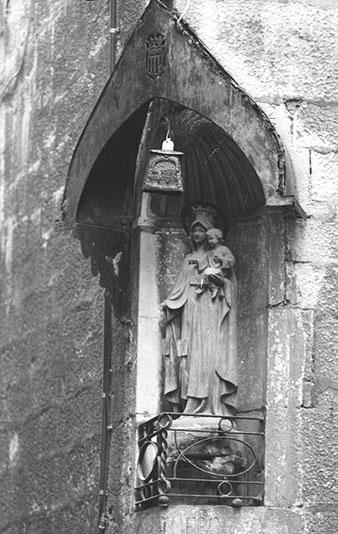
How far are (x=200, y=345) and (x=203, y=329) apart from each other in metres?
0.08

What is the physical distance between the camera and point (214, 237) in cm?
976

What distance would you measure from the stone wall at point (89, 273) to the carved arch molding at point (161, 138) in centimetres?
29

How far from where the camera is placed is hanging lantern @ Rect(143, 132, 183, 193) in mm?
9328

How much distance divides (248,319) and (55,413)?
6.62ft

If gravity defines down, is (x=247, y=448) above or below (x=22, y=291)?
below

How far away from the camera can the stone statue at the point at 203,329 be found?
958 cm

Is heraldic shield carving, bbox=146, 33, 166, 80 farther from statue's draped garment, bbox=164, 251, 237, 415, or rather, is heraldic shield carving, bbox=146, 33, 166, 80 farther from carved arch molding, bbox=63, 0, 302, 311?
statue's draped garment, bbox=164, 251, 237, 415

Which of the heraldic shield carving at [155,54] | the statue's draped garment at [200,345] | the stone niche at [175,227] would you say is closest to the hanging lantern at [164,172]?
the stone niche at [175,227]

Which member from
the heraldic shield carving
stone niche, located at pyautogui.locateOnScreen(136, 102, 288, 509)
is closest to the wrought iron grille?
stone niche, located at pyautogui.locateOnScreen(136, 102, 288, 509)

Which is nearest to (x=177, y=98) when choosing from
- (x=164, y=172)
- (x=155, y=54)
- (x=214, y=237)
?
(x=155, y=54)

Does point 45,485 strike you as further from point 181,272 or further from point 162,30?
point 162,30

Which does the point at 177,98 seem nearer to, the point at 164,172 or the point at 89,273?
the point at 164,172

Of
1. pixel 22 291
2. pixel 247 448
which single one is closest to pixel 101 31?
pixel 22 291

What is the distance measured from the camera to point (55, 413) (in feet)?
37.1
